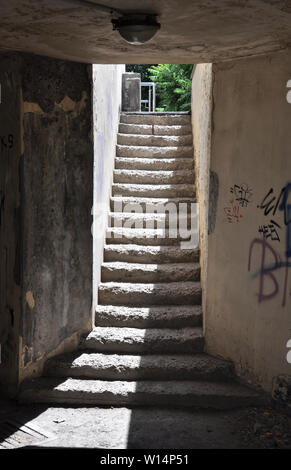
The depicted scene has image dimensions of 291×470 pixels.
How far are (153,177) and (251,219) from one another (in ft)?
9.78

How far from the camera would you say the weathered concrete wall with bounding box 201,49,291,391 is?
4.54 meters

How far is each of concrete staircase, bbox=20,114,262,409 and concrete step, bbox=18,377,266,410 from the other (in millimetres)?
10

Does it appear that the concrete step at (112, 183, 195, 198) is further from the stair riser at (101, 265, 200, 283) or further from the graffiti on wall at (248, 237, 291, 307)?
the graffiti on wall at (248, 237, 291, 307)

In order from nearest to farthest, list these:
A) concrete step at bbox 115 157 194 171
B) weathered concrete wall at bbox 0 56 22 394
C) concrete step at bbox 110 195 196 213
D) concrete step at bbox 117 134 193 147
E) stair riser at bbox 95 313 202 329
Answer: weathered concrete wall at bbox 0 56 22 394 < stair riser at bbox 95 313 202 329 < concrete step at bbox 110 195 196 213 < concrete step at bbox 115 157 194 171 < concrete step at bbox 117 134 193 147

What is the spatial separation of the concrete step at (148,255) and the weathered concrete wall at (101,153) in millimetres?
182

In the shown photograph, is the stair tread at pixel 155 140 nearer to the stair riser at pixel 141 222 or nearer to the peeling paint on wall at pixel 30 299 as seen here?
the stair riser at pixel 141 222

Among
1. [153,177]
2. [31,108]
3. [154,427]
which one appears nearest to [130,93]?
[153,177]

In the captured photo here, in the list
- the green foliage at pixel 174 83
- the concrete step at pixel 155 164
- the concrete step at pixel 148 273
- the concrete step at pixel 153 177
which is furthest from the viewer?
the green foliage at pixel 174 83

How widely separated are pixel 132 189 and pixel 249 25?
4006 mm

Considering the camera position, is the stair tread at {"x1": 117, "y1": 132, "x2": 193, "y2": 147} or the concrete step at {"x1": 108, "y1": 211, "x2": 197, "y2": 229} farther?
the stair tread at {"x1": 117, "y1": 132, "x2": 193, "y2": 147}

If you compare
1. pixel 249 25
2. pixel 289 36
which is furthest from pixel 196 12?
pixel 289 36

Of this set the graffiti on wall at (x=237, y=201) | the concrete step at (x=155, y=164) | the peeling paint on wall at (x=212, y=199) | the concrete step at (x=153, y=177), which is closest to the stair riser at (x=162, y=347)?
the peeling paint on wall at (x=212, y=199)

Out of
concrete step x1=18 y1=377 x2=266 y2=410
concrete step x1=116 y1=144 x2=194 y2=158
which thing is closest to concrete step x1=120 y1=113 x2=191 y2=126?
concrete step x1=116 y1=144 x2=194 y2=158

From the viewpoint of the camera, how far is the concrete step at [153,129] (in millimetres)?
8547
